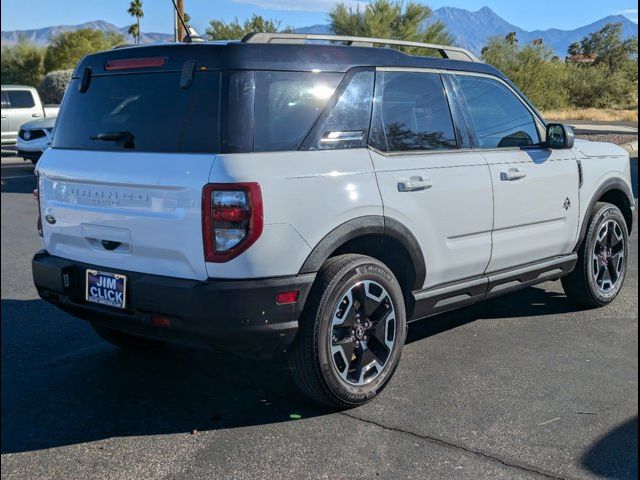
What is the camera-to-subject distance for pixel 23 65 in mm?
39219

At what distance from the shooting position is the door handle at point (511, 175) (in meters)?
4.68

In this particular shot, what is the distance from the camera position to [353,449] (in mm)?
3447

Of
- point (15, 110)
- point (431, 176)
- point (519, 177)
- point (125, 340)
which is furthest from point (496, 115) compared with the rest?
point (15, 110)

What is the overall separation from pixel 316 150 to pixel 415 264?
956mm

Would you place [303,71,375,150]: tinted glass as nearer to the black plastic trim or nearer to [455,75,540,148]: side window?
[455,75,540,148]: side window

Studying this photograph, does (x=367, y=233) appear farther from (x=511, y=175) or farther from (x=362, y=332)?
(x=511, y=175)

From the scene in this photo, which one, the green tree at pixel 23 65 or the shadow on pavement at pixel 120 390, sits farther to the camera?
the green tree at pixel 23 65

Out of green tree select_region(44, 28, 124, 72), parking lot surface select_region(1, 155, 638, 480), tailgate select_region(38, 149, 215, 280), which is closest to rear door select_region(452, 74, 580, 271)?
parking lot surface select_region(1, 155, 638, 480)

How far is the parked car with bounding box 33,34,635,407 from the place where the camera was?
3.41 m

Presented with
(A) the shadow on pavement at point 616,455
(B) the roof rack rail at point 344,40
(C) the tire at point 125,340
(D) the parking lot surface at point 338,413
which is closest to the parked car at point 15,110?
(D) the parking lot surface at point 338,413

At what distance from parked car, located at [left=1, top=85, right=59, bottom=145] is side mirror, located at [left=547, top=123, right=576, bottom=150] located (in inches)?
759

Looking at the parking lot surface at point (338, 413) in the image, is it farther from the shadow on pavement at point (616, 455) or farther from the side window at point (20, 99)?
the side window at point (20, 99)

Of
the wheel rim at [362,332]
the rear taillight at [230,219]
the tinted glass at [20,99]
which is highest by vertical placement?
the tinted glass at [20,99]

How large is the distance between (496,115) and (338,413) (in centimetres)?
238
